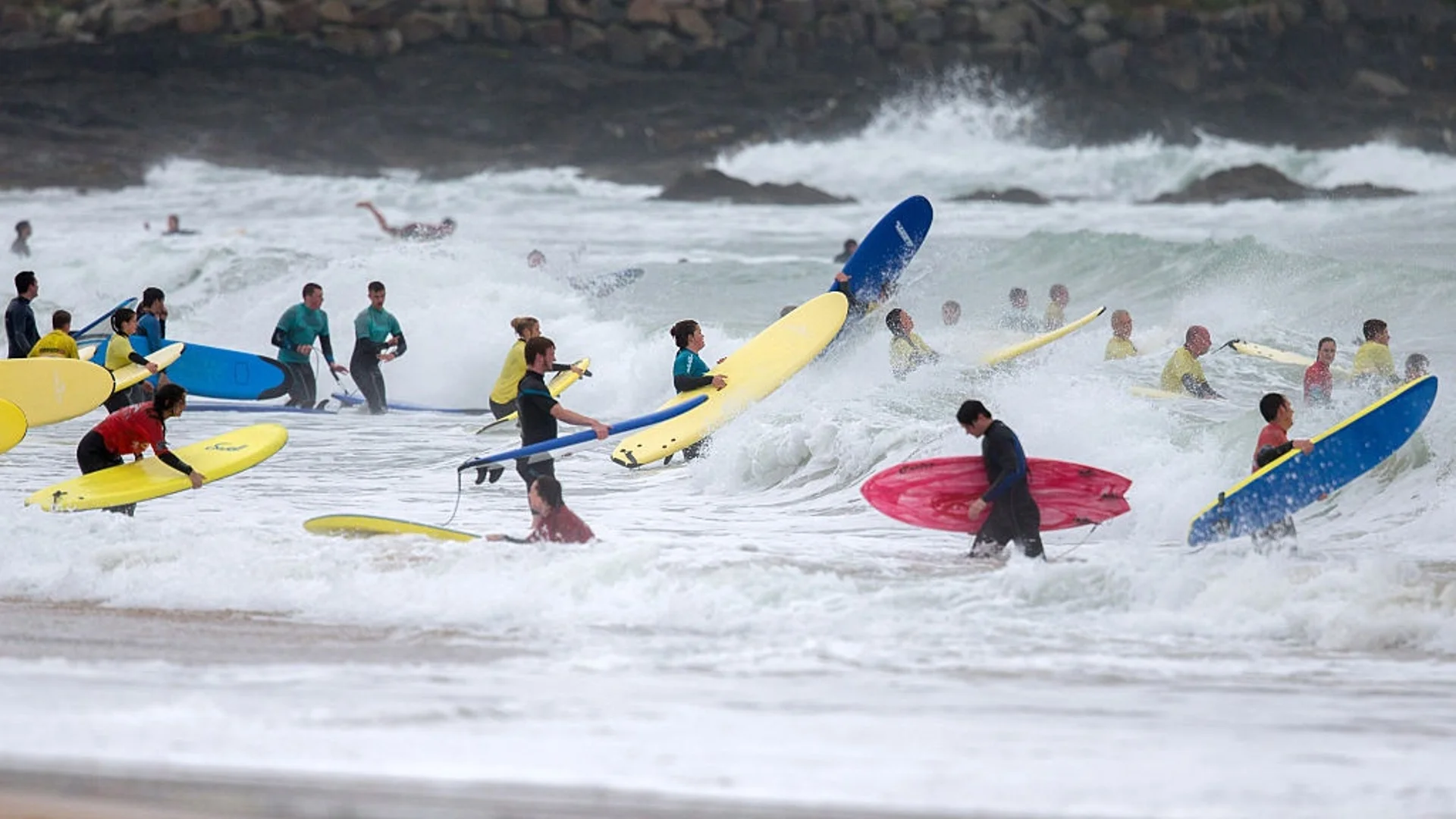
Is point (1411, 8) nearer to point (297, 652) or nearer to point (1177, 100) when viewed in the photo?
point (1177, 100)

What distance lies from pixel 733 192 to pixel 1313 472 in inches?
1138

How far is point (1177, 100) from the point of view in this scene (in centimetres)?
4541

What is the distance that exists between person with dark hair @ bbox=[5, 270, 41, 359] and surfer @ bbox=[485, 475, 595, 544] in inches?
229

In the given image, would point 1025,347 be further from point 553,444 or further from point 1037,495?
point 553,444

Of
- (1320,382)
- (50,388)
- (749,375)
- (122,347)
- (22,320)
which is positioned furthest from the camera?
(22,320)

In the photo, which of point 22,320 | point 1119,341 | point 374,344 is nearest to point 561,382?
point 374,344

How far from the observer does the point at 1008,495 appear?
820 cm

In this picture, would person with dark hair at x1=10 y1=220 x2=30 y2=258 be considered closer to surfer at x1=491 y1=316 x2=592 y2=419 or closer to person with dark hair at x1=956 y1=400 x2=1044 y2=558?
surfer at x1=491 y1=316 x2=592 y2=419

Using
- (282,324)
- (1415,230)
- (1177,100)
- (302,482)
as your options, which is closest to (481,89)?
(1177,100)

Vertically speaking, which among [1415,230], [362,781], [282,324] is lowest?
[362,781]

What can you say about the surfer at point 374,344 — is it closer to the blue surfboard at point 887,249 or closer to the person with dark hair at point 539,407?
the blue surfboard at point 887,249

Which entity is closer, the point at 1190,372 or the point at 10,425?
the point at 10,425

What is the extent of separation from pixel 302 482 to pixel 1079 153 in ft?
105

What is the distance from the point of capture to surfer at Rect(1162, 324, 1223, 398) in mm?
12203
